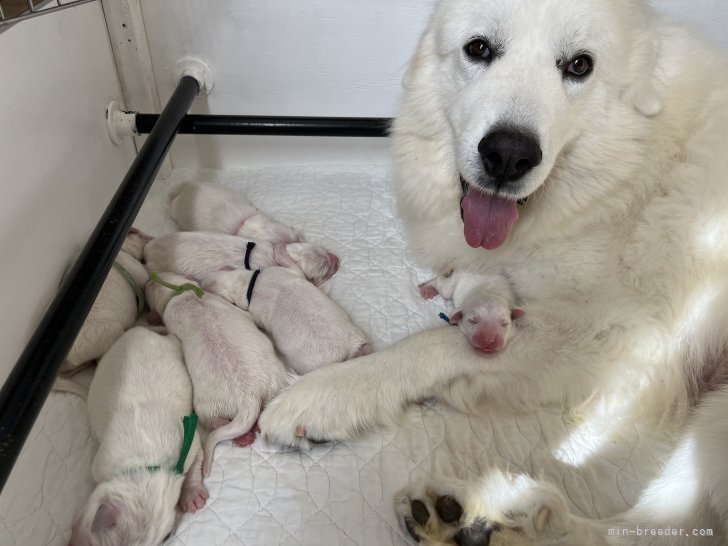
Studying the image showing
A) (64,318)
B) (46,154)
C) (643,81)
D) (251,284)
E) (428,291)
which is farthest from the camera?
(428,291)

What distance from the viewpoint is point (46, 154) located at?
162cm

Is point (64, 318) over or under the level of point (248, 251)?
over

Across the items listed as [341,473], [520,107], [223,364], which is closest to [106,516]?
[223,364]

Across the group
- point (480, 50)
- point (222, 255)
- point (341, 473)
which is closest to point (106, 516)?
point (341, 473)

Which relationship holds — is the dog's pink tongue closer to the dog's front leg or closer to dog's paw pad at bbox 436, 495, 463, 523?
the dog's front leg

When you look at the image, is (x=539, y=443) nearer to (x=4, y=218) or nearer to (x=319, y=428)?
(x=319, y=428)

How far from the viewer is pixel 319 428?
1.41 meters

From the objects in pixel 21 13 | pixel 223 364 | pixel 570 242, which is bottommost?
pixel 223 364

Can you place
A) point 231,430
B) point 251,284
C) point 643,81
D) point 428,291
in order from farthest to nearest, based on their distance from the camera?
point 428,291
point 251,284
point 643,81
point 231,430

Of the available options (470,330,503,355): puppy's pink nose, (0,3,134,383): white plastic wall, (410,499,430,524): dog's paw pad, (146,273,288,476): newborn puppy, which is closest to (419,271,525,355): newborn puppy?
(470,330,503,355): puppy's pink nose

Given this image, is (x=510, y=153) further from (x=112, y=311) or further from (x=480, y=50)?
(x=112, y=311)

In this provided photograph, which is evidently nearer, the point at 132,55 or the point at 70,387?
the point at 70,387

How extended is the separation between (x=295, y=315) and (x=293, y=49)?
1316 millimetres

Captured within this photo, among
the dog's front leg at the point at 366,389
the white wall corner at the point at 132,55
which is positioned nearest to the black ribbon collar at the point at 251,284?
the dog's front leg at the point at 366,389
